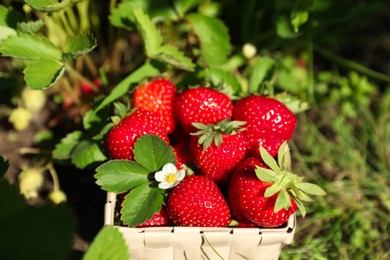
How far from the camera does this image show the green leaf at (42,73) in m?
1.19

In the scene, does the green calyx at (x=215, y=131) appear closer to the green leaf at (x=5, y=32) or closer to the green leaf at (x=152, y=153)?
the green leaf at (x=152, y=153)

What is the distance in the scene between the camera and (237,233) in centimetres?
109

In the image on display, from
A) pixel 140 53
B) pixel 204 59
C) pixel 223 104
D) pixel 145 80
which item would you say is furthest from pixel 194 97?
pixel 140 53

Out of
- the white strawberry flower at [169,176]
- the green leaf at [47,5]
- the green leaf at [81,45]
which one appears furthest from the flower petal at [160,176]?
the green leaf at [47,5]

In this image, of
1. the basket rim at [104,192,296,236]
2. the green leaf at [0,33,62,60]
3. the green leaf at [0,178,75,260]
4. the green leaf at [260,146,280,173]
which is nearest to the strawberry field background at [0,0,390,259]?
the green leaf at [0,33,62,60]

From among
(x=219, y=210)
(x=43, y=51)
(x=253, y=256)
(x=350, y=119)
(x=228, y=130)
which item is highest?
(x=43, y=51)

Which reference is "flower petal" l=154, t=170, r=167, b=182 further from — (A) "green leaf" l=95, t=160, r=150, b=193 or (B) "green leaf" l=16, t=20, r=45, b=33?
(B) "green leaf" l=16, t=20, r=45, b=33

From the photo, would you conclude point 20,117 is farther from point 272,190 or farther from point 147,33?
point 272,190

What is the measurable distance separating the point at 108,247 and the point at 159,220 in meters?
0.27

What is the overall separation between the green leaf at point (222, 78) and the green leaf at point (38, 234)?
2.41ft

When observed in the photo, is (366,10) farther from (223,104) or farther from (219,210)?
(219,210)

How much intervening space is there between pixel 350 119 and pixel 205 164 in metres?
0.86

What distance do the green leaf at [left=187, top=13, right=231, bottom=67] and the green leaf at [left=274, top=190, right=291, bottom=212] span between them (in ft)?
1.80

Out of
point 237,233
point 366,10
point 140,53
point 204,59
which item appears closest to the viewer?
point 237,233
